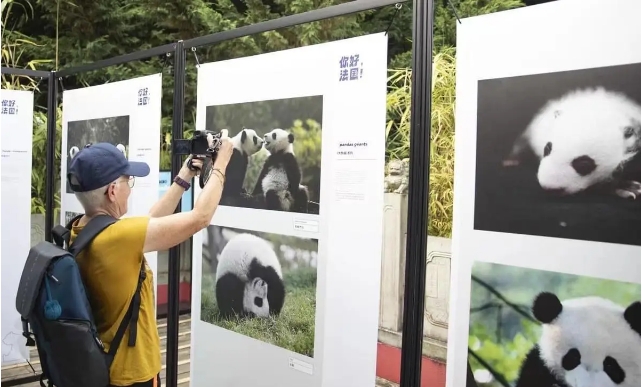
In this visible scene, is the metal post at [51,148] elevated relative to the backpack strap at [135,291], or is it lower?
elevated

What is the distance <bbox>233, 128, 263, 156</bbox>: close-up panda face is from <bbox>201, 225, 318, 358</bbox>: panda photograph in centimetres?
37

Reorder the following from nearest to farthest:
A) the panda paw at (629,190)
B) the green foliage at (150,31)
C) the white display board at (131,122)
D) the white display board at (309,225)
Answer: the panda paw at (629,190), the white display board at (309,225), the white display board at (131,122), the green foliage at (150,31)

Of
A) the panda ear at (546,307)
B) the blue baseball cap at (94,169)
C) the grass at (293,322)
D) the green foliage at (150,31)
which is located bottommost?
the grass at (293,322)

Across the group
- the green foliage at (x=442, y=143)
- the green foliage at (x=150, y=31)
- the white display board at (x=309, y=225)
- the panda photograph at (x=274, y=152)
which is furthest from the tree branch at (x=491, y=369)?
the green foliage at (x=150, y=31)

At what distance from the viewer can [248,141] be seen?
8.36 ft

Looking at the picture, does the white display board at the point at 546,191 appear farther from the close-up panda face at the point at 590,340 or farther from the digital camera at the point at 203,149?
the digital camera at the point at 203,149

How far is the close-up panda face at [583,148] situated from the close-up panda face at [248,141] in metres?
1.28

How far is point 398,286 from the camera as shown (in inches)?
134

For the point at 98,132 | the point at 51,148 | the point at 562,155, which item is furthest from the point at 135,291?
Result: the point at 51,148

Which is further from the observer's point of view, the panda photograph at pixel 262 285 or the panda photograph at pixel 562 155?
the panda photograph at pixel 262 285

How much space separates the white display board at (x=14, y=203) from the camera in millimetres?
3859

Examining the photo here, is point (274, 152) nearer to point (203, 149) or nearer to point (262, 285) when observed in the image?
point (203, 149)

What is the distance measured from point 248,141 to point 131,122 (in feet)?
3.04

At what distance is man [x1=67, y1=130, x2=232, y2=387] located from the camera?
1.79m
